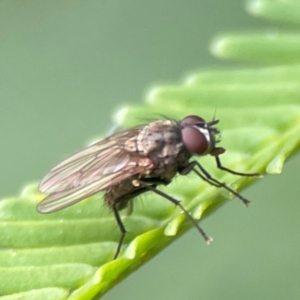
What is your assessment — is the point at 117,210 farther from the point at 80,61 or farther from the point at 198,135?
the point at 80,61

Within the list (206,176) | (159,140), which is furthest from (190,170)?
(159,140)

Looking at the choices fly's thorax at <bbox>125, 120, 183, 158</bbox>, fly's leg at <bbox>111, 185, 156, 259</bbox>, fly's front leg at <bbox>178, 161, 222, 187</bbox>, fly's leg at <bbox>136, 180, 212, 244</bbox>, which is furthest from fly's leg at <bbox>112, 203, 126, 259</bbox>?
fly's thorax at <bbox>125, 120, 183, 158</bbox>

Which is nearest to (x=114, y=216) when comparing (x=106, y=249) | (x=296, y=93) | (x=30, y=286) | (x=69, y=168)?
(x=106, y=249)

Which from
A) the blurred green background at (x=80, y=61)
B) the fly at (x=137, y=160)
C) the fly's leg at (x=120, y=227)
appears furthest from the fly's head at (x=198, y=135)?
the blurred green background at (x=80, y=61)

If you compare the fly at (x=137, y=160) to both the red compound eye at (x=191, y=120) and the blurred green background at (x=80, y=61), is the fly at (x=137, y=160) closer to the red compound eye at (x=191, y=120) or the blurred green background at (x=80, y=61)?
the red compound eye at (x=191, y=120)

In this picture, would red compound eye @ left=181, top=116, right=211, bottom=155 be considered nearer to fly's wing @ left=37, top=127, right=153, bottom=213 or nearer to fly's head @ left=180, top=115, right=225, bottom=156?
fly's head @ left=180, top=115, right=225, bottom=156

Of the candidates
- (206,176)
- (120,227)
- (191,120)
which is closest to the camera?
(120,227)
